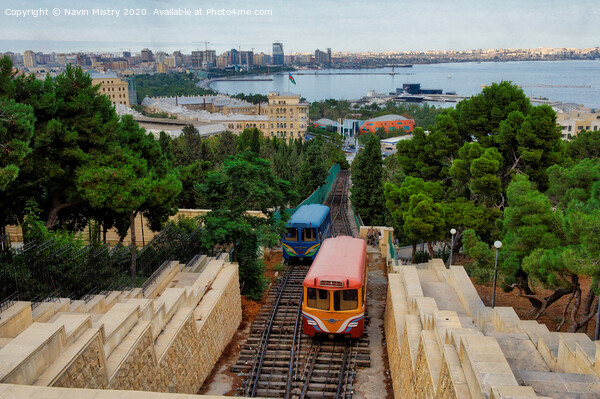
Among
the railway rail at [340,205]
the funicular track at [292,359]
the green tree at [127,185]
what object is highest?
the green tree at [127,185]

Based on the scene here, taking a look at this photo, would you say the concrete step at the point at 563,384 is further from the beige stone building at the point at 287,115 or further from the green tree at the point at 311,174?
the beige stone building at the point at 287,115

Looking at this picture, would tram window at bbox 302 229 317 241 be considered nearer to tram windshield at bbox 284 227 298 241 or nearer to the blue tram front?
the blue tram front

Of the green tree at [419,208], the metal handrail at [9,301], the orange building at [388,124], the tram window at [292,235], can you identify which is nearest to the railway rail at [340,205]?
the tram window at [292,235]

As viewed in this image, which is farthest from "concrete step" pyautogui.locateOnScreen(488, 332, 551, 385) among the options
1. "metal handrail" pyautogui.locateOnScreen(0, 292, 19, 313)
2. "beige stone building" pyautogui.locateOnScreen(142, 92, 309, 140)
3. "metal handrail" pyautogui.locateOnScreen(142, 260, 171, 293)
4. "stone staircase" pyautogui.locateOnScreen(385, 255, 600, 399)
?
"beige stone building" pyautogui.locateOnScreen(142, 92, 309, 140)

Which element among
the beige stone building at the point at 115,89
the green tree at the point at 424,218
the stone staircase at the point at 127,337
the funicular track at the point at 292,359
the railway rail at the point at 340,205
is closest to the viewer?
the stone staircase at the point at 127,337

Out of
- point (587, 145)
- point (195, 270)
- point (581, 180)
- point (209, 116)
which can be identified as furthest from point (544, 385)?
point (209, 116)

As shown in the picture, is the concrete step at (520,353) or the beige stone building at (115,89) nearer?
the concrete step at (520,353)

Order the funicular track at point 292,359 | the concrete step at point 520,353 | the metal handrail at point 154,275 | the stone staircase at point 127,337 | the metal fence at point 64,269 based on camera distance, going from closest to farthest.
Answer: the stone staircase at point 127,337 < the concrete step at point 520,353 < the metal fence at point 64,269 < the funicular track at point 292,359 < the metal handrail at point 154,275

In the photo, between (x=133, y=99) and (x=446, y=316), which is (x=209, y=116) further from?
(x=446, y=316)
